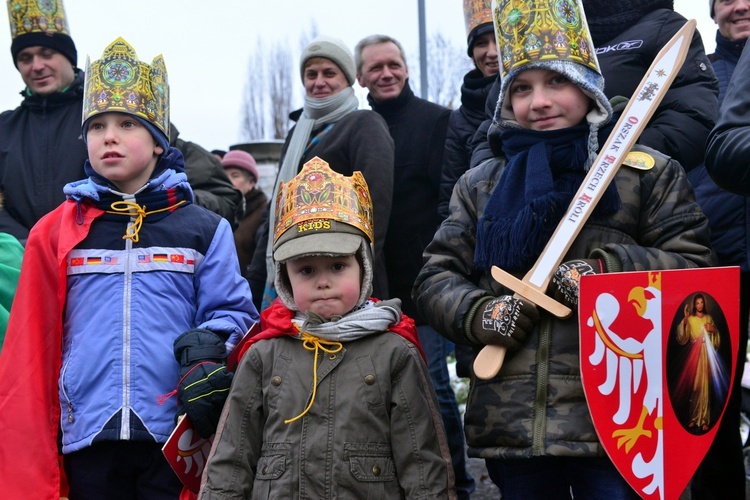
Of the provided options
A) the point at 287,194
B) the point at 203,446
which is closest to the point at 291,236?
the point at 287,194

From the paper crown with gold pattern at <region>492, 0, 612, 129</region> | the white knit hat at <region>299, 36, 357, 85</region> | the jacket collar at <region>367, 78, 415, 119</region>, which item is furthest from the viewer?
the jacket collar at <region>367, 78, 415, 119</region>

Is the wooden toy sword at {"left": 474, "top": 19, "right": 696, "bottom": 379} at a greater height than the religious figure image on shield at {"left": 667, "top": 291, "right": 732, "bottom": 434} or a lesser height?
greater

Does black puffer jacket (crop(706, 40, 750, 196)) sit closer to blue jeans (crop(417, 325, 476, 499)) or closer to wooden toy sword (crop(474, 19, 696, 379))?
wooden toy sword (crop(474, 19, 696, 379))

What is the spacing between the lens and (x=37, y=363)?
356cm

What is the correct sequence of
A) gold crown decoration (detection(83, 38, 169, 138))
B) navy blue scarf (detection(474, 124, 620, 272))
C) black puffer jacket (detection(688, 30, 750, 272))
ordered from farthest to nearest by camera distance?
1. gold crown decoration (detection(83, 38, 169, 138))
2. black puffer jacket (detection(688, 30, 750, 272))
3. navy blue scarf (detection(474, 124, 620, 272))

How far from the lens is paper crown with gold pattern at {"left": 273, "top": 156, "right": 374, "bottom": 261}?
333 centimetres

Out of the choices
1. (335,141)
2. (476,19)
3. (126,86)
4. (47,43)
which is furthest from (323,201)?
(47,43)

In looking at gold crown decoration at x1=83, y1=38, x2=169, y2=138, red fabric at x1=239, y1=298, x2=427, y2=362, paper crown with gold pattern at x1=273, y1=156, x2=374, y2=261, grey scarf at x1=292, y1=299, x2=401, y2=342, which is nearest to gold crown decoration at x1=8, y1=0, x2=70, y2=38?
gold crown decoration at x1=83, y1=38, x2=169, y2=138

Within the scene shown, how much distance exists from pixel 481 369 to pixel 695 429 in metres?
0.62

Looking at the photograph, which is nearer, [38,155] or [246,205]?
[38,155]

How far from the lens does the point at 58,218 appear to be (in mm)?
3748

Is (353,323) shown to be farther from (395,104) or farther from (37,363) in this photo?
(395,104)

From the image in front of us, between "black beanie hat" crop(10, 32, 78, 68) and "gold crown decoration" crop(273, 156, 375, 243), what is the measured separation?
84.3 inches

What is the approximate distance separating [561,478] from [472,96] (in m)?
2.32
